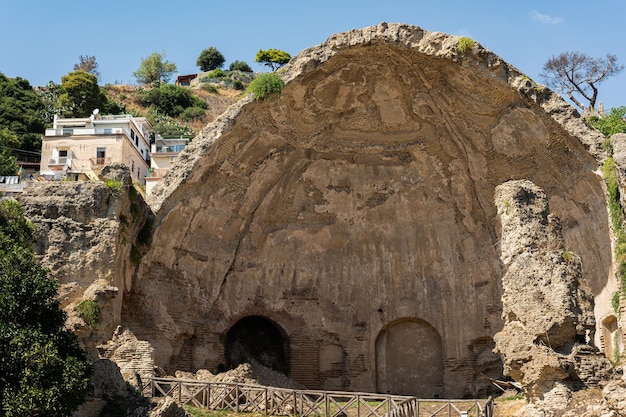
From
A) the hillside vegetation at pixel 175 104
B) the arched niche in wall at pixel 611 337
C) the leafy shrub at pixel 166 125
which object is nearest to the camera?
the arched niche in wall at pixel 611 337

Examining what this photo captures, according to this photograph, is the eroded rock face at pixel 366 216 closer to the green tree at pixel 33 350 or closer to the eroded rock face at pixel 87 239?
the eroded rock face at pixel 87 239

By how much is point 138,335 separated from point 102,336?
9.26 feet

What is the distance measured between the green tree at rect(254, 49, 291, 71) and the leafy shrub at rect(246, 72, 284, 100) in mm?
53805

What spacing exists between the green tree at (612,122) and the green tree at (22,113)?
117 ft

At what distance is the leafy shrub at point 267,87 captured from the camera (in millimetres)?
24844

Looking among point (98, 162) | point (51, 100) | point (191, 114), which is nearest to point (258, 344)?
point (98, 162)

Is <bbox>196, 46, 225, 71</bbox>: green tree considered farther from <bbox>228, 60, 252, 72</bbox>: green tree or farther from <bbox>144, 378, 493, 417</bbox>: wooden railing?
<bbox>144, 378, 493, 417</bbox>: wooden railing

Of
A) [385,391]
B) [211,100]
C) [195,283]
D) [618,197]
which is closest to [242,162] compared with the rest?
[195,283]

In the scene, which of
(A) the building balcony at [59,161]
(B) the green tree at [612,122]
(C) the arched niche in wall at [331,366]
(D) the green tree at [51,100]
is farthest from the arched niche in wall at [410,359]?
(D) the green tree at [51,100]

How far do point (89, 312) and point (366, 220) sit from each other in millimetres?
10100

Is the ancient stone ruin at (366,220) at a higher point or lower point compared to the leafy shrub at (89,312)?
higher

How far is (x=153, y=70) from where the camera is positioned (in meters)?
81.2

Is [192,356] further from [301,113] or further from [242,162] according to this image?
[301,113]

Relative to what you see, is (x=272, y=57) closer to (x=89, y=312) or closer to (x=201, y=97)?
(x=201, y=97)
